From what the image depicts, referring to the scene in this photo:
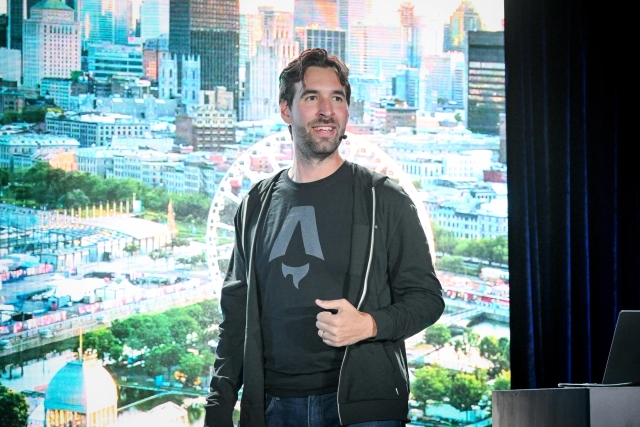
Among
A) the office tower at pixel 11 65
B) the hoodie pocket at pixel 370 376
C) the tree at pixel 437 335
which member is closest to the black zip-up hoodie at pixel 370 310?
the hoodie pocket at pixel 370 376

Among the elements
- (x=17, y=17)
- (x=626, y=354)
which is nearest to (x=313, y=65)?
(x=626, y=354)

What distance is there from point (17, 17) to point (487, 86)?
191cm

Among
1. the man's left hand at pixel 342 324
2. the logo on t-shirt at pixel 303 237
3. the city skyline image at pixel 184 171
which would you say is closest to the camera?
the man's left hand at pixel 342 324

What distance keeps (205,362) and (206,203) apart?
63 centimetres

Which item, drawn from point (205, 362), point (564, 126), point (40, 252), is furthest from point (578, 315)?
point (40, 252)

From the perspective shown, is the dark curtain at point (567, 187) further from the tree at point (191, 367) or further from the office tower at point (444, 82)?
the tree at point (191, 367)

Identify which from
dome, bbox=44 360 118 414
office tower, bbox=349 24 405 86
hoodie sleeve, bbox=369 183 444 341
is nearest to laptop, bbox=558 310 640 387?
hoodie sleeve, bbox=369 183 444 341

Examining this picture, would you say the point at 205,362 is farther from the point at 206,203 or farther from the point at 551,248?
the point at 551,248

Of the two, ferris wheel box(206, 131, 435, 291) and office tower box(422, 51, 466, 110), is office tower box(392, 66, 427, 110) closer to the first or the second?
office tower box(422, 51, 466, 110)

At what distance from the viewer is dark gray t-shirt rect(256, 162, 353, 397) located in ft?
6.25

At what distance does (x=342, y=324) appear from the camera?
5.73 feet

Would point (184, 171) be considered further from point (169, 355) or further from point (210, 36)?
point (169, 355)

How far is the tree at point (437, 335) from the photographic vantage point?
343cm

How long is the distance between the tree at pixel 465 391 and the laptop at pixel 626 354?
1.47 meters
